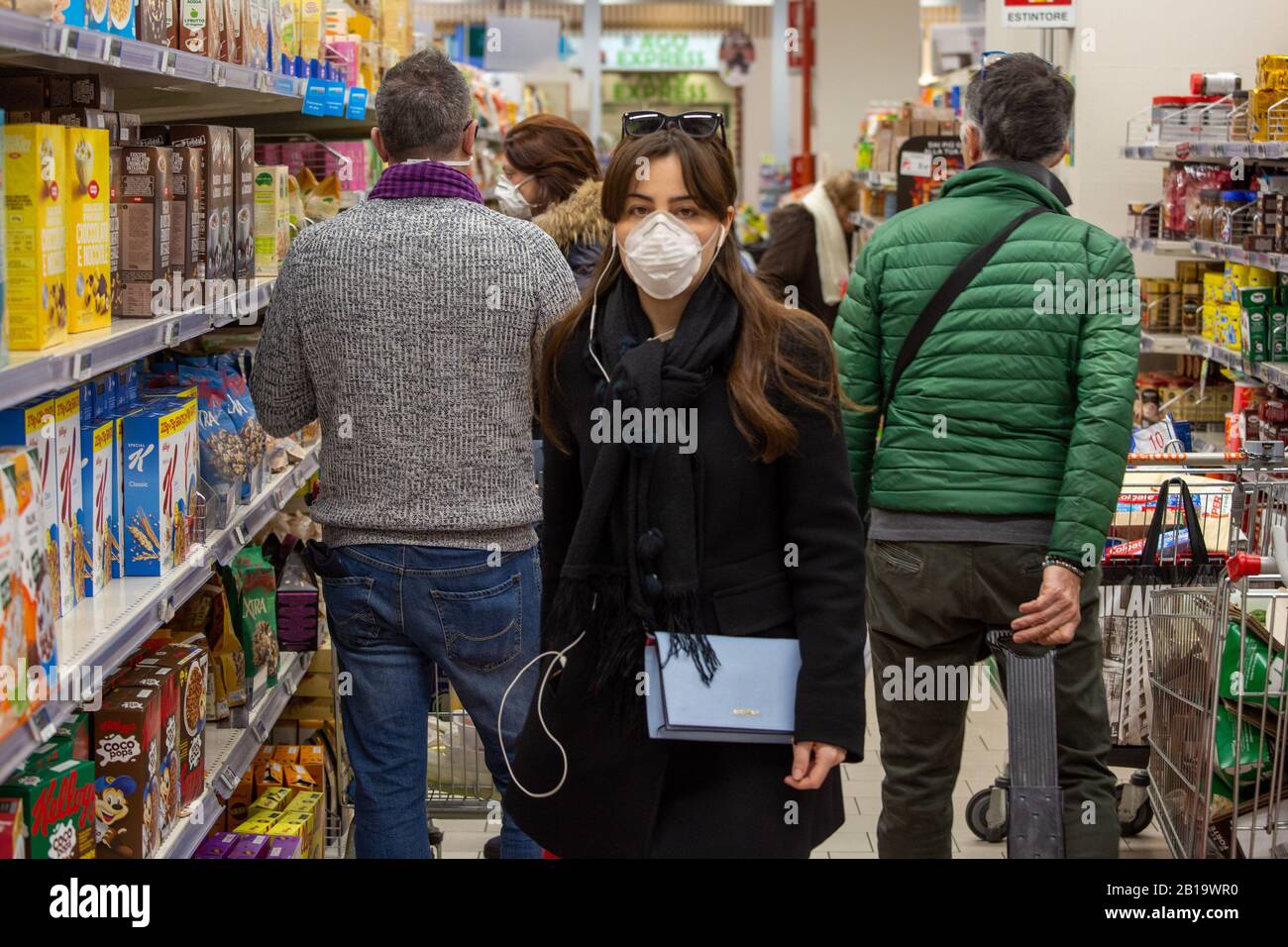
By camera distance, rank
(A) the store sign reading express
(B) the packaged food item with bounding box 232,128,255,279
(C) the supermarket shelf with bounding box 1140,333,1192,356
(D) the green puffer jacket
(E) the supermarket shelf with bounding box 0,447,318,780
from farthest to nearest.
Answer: (A) the store sign reading express, (C) the supermarket shelf with bounding box 1140,333,1192,356, (B) the packaged food item with bounding box 232,128,255,279, (D) the green puffer jacket, (E) the supermarket shelf with bounding box 0,447,318,780

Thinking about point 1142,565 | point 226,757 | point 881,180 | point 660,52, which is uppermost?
point 660,52

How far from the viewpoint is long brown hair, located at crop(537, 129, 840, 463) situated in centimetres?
229

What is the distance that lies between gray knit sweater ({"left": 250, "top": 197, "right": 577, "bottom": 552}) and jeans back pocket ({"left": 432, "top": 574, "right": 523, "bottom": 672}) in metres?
0.10

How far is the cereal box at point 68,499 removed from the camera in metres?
2.42

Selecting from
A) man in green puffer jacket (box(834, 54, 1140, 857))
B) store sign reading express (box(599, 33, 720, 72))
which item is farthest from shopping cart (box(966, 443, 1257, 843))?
store sign reading express (box(599, 33, 720, 72))

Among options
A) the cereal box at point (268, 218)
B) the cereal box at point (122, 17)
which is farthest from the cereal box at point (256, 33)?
the cereal box at point (122, 17)

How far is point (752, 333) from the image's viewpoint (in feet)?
7.61

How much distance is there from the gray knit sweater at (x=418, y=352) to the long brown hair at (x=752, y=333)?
64 centimetres

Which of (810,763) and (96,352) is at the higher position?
(96,352)

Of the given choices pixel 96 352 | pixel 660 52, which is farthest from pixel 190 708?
pixel 660 52

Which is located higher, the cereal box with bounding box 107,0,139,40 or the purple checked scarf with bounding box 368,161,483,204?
the cereal box with bounding box 107,0,139,40

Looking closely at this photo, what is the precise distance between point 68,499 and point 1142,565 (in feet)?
8.07

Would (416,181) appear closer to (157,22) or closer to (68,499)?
(157,22)

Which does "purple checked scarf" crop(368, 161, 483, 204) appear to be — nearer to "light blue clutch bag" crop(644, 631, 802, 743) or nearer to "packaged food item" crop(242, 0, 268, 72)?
"packaged food item" crop(242, 0, 268, 72)
